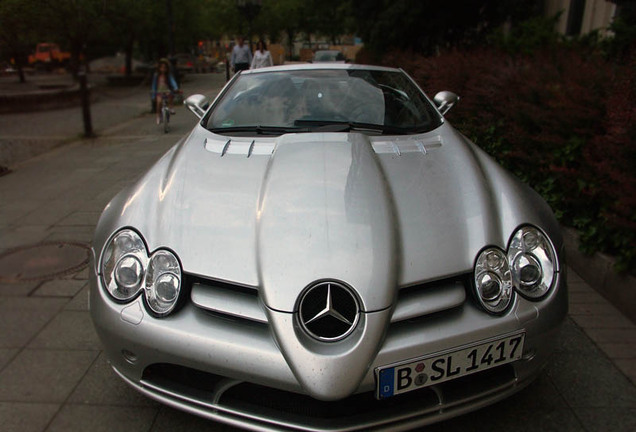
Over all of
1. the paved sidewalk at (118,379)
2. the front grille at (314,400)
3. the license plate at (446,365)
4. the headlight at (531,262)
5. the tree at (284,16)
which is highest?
the tree at (284,16)

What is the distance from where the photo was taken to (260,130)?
328 centimetres

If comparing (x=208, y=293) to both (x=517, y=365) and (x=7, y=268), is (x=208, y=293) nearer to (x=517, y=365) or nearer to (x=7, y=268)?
(x=517, y=365)

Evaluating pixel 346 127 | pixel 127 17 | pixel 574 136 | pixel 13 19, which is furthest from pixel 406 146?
pixel 127 17

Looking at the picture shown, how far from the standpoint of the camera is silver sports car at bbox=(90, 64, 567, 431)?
6.45ft

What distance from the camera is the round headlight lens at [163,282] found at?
7.07ft

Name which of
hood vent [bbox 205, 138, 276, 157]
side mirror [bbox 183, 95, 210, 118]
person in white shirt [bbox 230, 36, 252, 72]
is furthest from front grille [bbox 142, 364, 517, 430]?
person in white shirt [bbox 230, 36, 252, 72]

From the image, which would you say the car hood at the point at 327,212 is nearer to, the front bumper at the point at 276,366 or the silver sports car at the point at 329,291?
the silver sports car at the point at 329,291

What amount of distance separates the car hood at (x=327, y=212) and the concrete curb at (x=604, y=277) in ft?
3.99

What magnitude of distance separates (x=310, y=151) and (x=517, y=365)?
4.68 ft

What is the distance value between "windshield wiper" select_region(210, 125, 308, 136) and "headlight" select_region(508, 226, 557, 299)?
1.47m

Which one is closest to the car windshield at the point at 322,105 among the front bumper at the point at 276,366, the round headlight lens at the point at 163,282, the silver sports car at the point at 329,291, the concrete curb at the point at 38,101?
the silver sports car at the point at 329,291

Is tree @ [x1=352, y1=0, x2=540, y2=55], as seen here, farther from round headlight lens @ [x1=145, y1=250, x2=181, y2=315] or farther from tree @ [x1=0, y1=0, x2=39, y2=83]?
round headlight lens @ [x1=145, y1=250, x2=181, y2=315]

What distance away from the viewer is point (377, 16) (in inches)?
621

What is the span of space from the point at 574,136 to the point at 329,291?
2886mm
